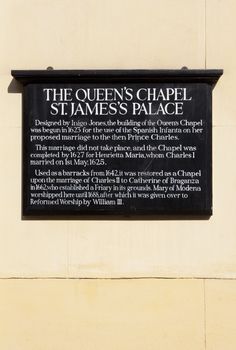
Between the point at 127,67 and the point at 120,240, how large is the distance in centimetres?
145

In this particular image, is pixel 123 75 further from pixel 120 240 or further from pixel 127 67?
pixel 120 240

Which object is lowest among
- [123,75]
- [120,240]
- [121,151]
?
[120,240]

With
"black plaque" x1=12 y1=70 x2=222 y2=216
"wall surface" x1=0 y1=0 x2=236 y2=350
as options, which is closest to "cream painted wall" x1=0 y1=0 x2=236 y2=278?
"wall surface" x1=0 y1=0 x2=236 y2=350

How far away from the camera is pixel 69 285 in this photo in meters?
4.59

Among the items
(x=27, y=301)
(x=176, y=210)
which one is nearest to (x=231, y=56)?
(x=176, y=210)

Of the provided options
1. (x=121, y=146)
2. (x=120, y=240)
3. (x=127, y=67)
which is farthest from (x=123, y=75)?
(x=120, y=240)

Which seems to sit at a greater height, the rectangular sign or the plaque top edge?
the plaque top edge

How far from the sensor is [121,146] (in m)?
4.53

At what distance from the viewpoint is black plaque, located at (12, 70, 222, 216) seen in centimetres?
451

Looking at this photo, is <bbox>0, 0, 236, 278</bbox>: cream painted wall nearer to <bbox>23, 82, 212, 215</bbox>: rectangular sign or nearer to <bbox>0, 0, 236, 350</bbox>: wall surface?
<bbox>0, 0, 236, 350</bbox>: wall surface

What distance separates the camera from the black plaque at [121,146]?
4.51 metres

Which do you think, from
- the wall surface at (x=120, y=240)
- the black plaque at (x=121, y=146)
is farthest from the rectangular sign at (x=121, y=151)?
the wall surface at (x=120, y=240)

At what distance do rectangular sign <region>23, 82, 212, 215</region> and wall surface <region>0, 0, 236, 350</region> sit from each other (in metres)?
0.13

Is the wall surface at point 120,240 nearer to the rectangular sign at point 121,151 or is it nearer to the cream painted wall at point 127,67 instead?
the cream painted wall at point 127,67
